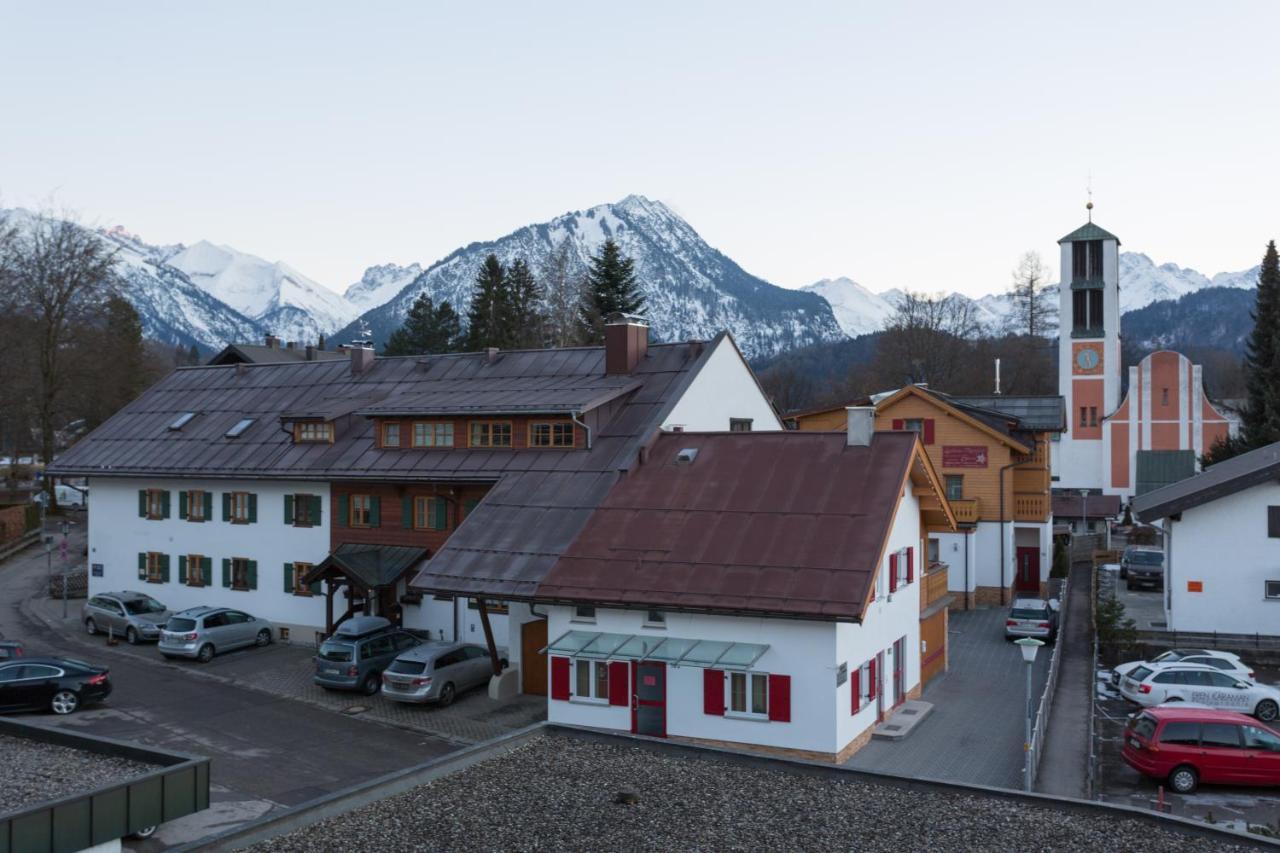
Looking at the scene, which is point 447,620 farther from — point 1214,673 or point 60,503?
point 60,503

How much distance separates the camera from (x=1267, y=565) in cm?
3309

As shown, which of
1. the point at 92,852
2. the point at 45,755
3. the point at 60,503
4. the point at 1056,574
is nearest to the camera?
the point at 92,852

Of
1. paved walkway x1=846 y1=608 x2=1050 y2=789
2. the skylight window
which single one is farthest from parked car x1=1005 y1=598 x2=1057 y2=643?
the skylight window

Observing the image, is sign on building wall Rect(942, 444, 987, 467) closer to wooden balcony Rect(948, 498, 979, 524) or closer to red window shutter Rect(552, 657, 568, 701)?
wooden balcony Rect(948, 498, 979, 524)

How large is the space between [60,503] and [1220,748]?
64.7 metres

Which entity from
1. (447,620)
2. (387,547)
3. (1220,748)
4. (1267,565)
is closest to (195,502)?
(387,547)

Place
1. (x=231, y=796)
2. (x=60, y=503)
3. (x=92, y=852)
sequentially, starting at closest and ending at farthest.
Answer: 1. (x=92, y=852)
2. (x=231, y=796)
3. (x=60, y=503)

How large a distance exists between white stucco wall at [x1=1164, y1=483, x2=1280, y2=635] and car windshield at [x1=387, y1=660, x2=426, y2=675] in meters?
23.7

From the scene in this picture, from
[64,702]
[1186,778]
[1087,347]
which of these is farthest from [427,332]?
[1186,778]

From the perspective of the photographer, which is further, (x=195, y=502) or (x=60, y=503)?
(x=60, y=503)

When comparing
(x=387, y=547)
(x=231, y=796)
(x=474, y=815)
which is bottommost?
(x=231, y=796)

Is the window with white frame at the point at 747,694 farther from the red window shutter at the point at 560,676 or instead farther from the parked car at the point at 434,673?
the parked car at the point at 434,673

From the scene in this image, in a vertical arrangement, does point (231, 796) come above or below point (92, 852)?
below

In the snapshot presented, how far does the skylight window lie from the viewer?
126ft
